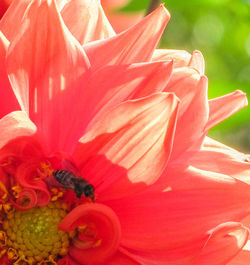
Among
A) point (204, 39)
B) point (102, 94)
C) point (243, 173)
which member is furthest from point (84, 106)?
point (204, 39)

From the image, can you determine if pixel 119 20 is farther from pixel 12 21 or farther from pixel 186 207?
pixel 186 207

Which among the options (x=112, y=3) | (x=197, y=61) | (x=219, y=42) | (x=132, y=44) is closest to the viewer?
(x=132, y=44)

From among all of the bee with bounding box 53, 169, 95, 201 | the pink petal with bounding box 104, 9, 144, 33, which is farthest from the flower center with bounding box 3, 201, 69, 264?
the pink petal with bounding box 104, 9, 144, 33

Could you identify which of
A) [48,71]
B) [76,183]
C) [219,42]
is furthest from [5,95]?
[219,42]

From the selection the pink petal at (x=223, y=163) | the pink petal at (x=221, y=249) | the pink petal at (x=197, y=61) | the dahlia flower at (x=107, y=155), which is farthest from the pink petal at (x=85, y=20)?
the pink petal at (x=221, y=249)

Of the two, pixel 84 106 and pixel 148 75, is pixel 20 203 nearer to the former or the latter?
pixel 84 106

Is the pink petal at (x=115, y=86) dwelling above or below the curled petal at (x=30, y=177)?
above

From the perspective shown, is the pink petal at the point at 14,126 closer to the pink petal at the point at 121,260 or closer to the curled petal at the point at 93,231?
the curled petal at the point at 93,231

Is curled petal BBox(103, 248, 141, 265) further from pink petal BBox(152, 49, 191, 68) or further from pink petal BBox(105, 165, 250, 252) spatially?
pink petal BBox(152, 49, 191, 68)
